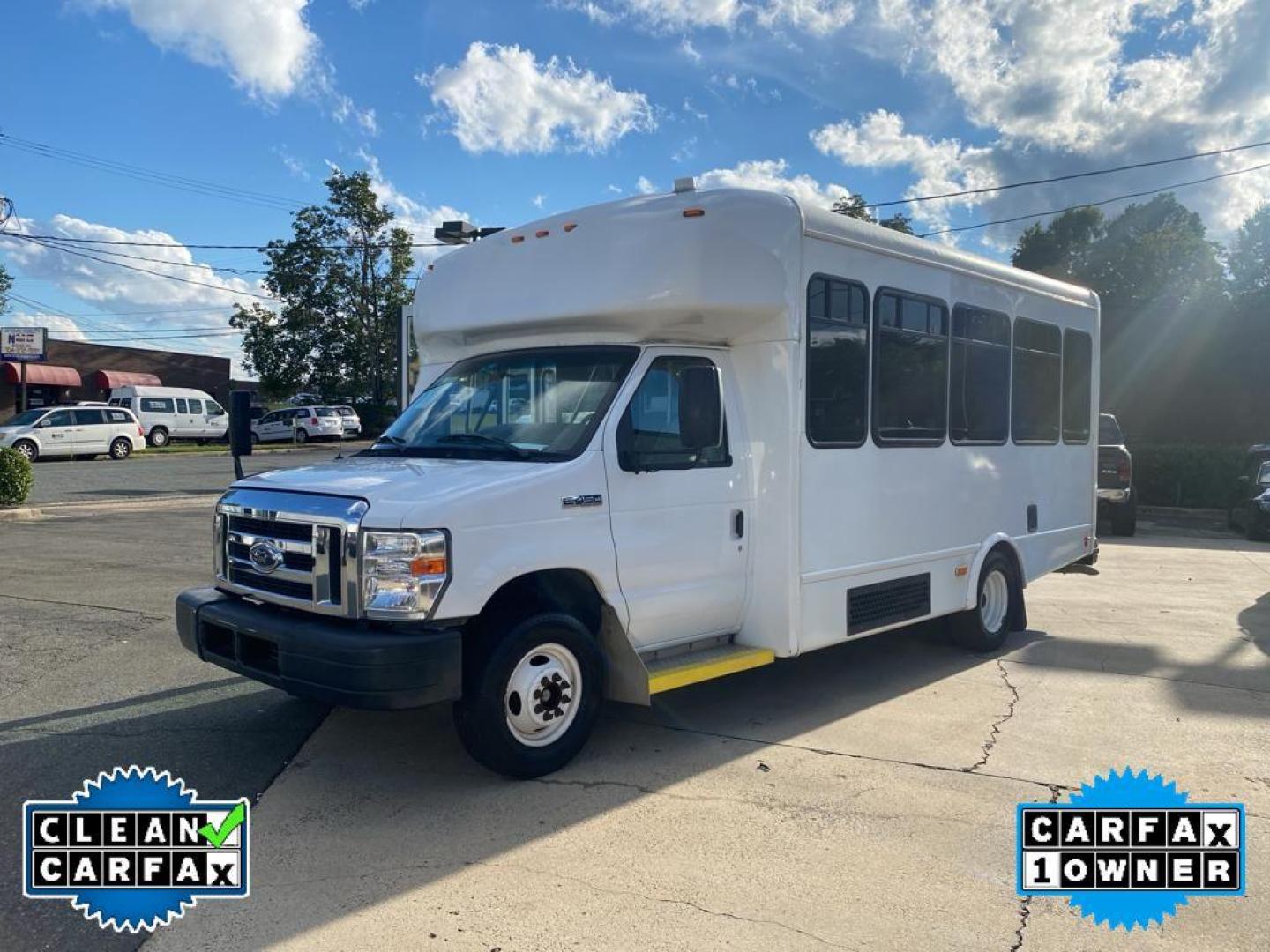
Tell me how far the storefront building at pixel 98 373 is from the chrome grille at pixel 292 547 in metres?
44.2

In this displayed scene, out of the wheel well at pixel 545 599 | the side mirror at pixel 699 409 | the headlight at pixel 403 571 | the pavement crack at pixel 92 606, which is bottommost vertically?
the pavement crack at pixel 92 606

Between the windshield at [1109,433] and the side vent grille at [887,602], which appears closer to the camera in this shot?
the side vent grille at [887,602]

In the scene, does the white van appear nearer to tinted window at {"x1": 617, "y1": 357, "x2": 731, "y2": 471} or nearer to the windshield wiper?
the windshield wiper

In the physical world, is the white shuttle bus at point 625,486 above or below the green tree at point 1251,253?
below

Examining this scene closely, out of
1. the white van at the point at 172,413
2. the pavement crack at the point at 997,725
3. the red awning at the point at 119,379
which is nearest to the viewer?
the pavement crack at the point at 997,725

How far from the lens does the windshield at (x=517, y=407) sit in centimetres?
506

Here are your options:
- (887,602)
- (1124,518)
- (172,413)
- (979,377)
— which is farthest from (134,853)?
(172,413)

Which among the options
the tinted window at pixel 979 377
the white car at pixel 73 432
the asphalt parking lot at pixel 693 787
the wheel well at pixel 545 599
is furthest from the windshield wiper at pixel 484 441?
the white car at pixel 73 432

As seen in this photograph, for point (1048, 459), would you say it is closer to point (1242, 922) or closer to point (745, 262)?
point (745, 262)

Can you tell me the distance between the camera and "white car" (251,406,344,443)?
129 ft

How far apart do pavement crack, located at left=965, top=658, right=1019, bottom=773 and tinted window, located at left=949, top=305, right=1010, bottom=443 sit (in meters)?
1.77

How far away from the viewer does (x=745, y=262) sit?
5.45m

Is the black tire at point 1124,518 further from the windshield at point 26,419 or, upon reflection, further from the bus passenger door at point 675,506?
the windshield at point 26,419

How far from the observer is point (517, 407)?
5410mm
